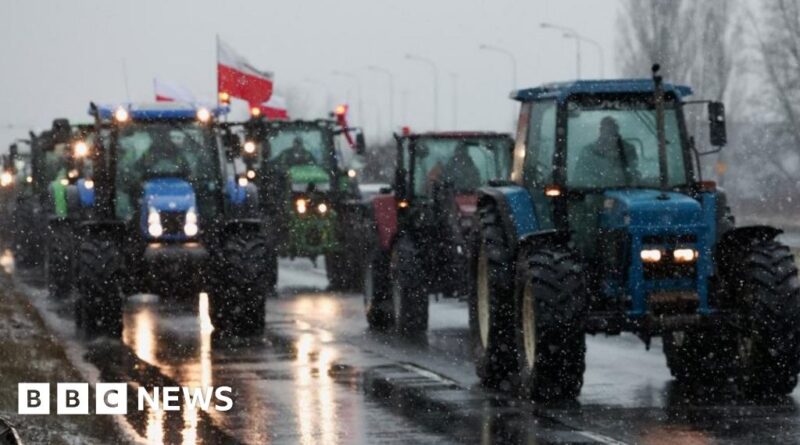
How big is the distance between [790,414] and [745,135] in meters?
66.7

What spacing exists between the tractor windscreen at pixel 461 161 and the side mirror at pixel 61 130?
419 cm

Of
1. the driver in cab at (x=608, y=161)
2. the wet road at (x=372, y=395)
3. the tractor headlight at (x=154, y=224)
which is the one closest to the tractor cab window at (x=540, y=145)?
the driver in cab at (x=608, y=161)

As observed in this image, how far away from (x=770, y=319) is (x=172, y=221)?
9152 mm

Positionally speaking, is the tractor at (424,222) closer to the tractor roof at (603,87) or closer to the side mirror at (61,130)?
the side mirror at (61,130)

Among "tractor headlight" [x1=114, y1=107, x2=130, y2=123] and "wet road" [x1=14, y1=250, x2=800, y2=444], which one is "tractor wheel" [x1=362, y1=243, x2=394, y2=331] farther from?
"tractor headlight" [x1=114, y1=107, x2=130, y2=123]

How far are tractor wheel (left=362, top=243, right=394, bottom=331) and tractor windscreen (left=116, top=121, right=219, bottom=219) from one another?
2087mm

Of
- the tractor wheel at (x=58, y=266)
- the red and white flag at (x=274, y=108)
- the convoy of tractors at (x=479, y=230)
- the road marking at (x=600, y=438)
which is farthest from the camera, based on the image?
the red and white flag at (x=274, y=108)

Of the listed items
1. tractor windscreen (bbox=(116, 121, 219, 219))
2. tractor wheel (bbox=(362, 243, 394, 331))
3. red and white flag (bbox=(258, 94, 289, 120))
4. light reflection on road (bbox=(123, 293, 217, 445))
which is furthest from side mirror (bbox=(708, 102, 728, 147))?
red and white flag (bbox=(258, 94, 289, 120))

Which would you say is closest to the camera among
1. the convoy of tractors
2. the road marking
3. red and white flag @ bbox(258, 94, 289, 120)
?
the road marking

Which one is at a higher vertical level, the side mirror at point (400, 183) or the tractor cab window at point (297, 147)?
the tractor cab window at point (297, 147)

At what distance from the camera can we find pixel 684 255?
15312mm

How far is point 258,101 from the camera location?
1449 inches

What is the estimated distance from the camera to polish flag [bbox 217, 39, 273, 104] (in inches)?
1414

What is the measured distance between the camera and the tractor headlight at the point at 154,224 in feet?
73.3
